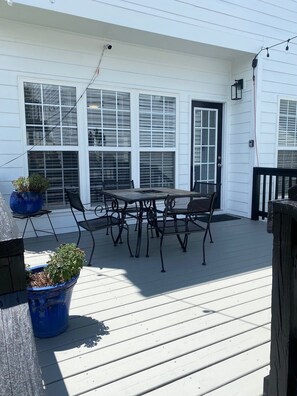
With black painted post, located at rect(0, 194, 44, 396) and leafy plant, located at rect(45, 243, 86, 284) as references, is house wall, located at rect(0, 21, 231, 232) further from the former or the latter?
black painted post, located at rect(0, 194, 44, 396)

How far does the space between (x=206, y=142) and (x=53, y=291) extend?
437 centimetres

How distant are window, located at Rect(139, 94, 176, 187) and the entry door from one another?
46cm

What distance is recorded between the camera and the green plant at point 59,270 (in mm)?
1957

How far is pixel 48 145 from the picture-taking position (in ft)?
14.2

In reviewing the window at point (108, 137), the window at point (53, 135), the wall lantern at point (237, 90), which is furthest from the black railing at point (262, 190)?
the window at point (53, 135)

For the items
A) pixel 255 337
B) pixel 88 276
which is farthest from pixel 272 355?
pixel 88 276

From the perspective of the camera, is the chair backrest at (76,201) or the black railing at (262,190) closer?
the chair backrest at (76,201)

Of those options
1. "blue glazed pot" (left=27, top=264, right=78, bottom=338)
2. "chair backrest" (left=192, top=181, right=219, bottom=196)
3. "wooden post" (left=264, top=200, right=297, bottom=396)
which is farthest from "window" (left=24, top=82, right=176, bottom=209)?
"wooden post" (left=264, top=200, right=297, bottom=396)

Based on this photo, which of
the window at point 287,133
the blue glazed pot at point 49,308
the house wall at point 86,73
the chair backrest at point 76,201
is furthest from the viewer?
the window at point 287,133

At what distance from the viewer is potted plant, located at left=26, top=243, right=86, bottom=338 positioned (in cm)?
192

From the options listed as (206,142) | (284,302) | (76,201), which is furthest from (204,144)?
(284,302)

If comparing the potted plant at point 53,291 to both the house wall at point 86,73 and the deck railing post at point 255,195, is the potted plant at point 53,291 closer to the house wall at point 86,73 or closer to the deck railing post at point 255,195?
the house wall at point 86,73

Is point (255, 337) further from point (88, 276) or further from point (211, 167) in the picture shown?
point (211, 167)

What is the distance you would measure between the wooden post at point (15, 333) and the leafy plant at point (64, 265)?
3.31 ft
